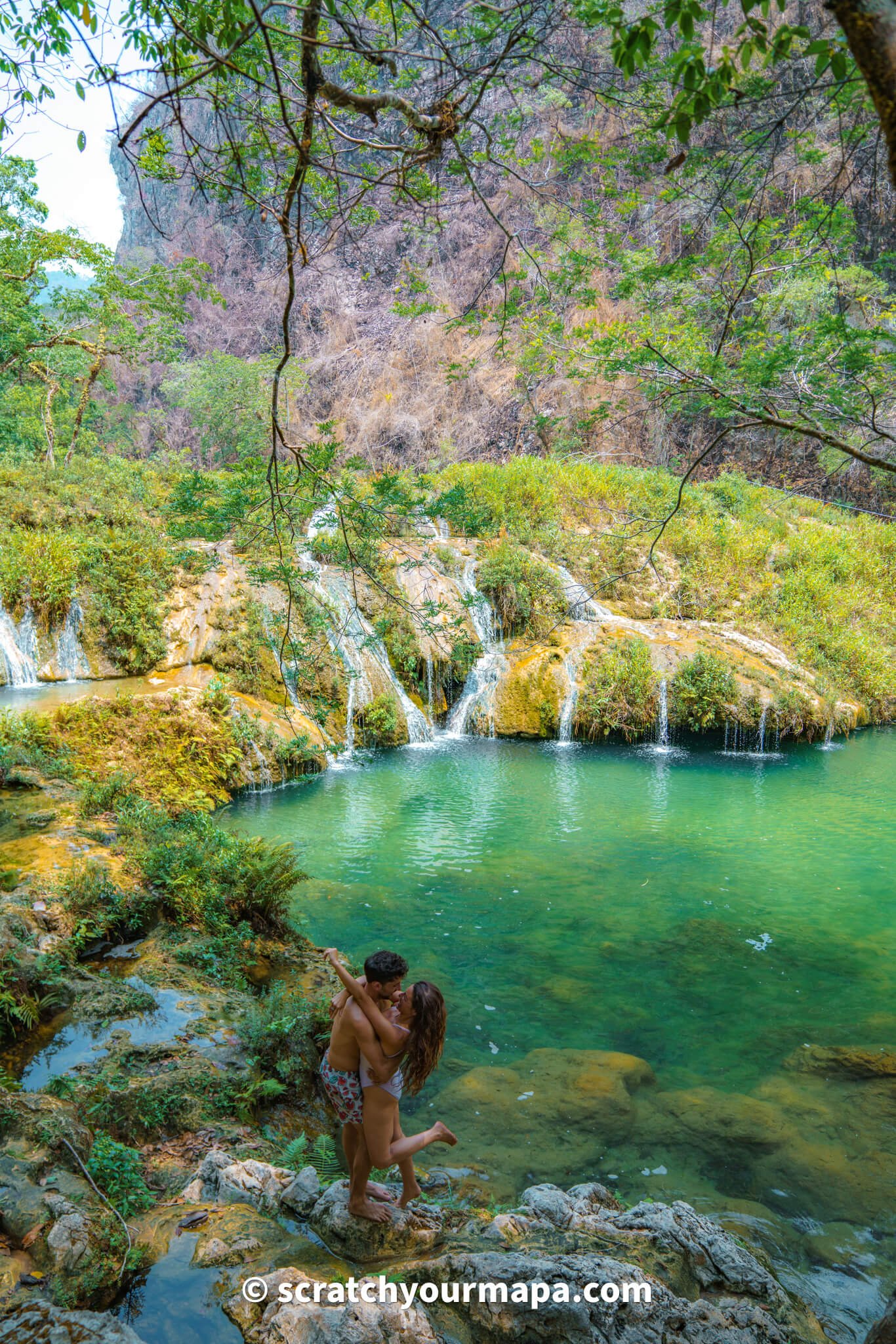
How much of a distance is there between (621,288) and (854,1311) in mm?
7018

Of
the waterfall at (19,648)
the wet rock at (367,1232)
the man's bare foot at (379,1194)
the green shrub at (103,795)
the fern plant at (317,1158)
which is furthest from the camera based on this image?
the waterfall at (19,648)

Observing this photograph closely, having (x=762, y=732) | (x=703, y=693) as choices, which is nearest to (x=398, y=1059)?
(x=703, y=693)

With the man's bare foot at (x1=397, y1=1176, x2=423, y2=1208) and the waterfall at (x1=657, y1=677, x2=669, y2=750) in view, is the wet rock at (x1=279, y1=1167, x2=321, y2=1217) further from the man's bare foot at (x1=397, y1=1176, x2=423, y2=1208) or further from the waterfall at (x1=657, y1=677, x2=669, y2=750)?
the waterfall at (x1=657, y1=677, x2=669, y2=750)

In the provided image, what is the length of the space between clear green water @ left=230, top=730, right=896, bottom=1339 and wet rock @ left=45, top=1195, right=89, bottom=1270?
1.98 meters

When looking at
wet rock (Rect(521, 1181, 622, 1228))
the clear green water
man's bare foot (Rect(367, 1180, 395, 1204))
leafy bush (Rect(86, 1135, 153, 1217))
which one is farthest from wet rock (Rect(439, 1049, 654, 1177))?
leafy bush (Rect(86, 1135, 153, 1217))

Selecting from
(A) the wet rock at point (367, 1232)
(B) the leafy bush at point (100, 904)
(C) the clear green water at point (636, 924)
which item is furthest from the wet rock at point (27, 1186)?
(B) the leafy bush at point (100, 904)

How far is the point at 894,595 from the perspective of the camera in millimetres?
18484

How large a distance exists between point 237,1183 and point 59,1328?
1.00 meters

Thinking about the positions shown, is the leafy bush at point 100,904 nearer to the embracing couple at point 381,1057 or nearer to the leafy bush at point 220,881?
the leafy bush at point 220,881

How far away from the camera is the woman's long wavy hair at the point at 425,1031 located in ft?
8.98

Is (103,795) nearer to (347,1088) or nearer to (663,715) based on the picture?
(347,1088)

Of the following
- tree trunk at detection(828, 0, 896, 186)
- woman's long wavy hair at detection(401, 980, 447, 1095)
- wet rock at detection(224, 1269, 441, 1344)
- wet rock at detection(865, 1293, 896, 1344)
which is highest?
tree trunk at detection(828, 0, 896, 186)

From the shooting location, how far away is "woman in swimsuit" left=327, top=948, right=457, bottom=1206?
271cm

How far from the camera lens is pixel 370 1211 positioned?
258 cm
